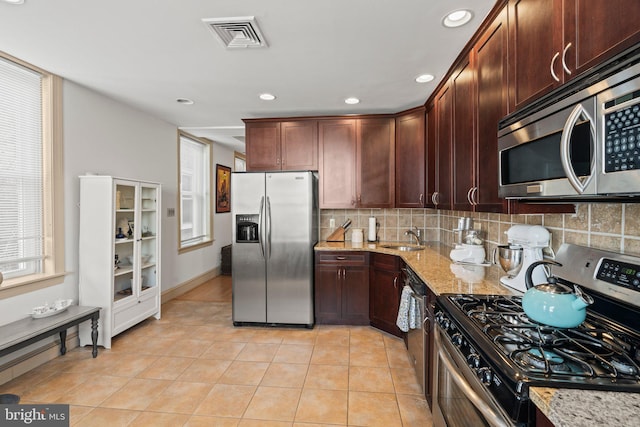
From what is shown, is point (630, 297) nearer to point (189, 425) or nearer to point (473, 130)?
point (473, 130)

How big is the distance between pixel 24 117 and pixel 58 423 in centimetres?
237

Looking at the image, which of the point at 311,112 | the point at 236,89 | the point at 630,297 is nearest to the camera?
the point at 630,297

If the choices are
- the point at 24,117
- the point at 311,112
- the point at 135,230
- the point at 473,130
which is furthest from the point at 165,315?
the point at 473,130

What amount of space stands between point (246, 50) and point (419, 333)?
2382mm

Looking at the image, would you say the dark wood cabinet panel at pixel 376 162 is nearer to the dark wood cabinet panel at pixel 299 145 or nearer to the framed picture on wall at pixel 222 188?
the dark wood cabinet panel at pixel 299 145

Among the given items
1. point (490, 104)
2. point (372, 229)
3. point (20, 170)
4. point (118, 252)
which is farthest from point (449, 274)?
point (20, 170)

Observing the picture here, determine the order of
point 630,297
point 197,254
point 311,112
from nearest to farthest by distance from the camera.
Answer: point 630,297 → point 311,112 → point 197,254

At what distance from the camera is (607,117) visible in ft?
2.94

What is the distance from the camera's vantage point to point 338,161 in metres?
3.77

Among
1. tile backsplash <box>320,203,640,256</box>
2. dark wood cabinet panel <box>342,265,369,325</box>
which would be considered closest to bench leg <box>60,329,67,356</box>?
dark wood cabinet panel <box>342,265,369,325</box>

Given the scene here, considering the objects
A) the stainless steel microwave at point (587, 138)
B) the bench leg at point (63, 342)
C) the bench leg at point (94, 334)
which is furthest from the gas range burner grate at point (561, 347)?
the bench leg at point (63, 342)

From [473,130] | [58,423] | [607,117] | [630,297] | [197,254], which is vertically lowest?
[58,423]

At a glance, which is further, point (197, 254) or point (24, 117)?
point (197, 254)

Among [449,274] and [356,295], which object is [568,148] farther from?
[356,295]
